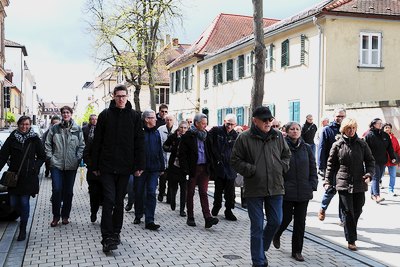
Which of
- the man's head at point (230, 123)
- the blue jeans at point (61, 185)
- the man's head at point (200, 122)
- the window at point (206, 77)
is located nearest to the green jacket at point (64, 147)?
the blue jeans at point (61, 185)

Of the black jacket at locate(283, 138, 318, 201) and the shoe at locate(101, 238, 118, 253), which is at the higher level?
the black jacket at locate(283, 138, 318, 201)

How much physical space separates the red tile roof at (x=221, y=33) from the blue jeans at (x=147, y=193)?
93.5ft

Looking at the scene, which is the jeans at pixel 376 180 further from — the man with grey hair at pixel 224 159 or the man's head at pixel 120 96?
the man's head at pixel 120 96

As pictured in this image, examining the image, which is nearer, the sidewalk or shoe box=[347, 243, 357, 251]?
the sidewalk

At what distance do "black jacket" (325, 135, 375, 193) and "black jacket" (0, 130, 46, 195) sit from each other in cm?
434

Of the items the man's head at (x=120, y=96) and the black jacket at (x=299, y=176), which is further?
the man's head at (x=120, y=96)

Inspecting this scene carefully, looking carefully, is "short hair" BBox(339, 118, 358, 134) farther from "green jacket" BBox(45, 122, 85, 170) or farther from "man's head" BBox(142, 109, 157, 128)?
"green jacket" BBox(45, 122, 85, 170)

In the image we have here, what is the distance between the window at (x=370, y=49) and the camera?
21891 mm

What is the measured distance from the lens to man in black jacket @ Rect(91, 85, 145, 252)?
6.43m

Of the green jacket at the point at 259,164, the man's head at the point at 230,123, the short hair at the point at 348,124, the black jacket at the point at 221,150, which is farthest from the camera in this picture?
the man's head at the point at 230,123

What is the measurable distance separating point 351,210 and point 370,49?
1698 centimetres

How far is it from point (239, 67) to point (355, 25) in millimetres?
9204

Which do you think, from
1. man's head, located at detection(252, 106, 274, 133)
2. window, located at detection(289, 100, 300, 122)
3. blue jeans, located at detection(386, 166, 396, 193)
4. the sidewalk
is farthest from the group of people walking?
window, located at detection(289, 100, 300, 122)

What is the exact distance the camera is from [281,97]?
24.9m
